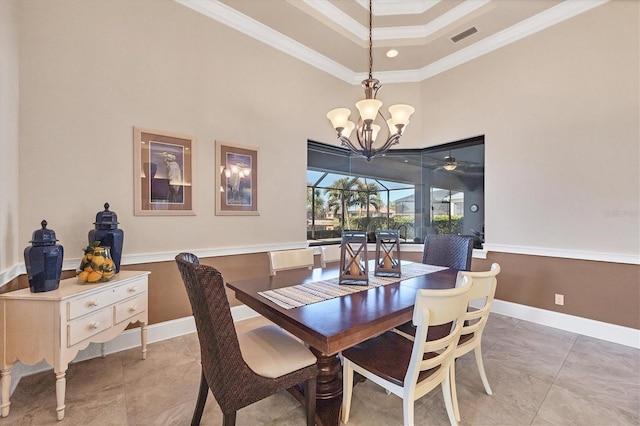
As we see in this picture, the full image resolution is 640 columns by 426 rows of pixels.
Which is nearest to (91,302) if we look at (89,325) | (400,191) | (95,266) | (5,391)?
(89,325)

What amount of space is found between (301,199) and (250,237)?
0.93m

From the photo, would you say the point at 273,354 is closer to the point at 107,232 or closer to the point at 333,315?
the point at 333,315

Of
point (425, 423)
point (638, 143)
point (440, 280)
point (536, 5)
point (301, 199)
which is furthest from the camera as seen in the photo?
point (301, 199)

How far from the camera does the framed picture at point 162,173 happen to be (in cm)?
265

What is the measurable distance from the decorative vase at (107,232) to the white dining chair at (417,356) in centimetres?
205

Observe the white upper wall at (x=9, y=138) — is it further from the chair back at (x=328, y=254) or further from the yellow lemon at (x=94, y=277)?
the chair back at (x=328, y=254)

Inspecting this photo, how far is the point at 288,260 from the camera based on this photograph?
2.62m

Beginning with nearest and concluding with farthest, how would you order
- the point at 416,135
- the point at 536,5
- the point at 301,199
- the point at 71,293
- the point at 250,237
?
1. the point at 71,293
2. the point at 536,5
3. the point at 250,237
4. the point at 301,199
5. the point at 416,135

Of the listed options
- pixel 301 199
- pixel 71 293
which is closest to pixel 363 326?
pixel 71 293

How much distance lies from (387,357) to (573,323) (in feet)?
9.08

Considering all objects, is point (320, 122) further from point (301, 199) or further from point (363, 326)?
point (363, 326)

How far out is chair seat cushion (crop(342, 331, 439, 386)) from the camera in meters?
1.46

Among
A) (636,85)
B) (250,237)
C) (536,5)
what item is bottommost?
(250,237)

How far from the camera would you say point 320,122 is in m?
4.14
